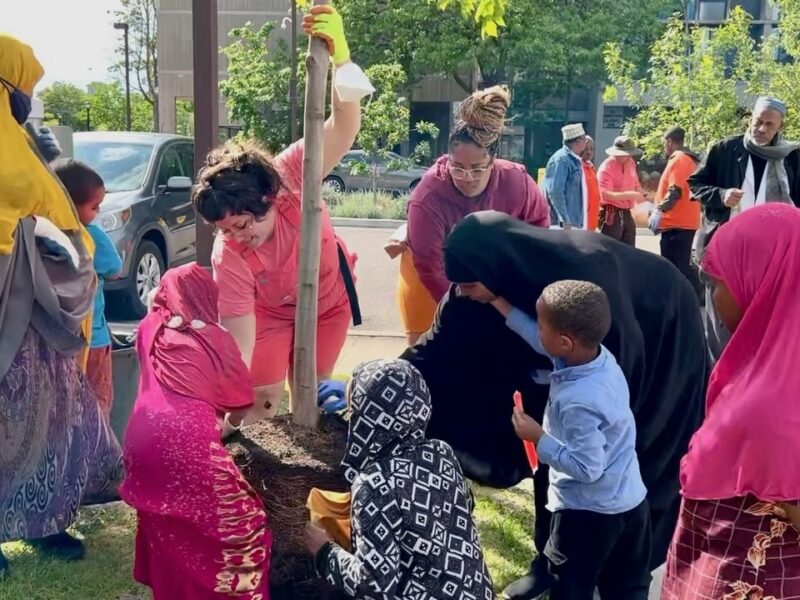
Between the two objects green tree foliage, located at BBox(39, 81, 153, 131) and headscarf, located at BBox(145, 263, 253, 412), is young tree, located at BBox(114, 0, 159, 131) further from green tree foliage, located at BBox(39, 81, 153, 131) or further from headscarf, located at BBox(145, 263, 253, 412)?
headscarf, located at BBox(145, 263, 253, 412)

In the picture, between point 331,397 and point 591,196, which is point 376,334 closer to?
point 591,196

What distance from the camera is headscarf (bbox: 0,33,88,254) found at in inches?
110

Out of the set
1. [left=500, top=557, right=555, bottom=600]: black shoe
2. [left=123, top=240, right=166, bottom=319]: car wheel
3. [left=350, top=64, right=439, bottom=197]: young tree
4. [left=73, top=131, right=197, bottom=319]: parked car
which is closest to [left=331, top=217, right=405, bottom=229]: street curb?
[left=350, top=64, right=439, bottom=197]: young tree

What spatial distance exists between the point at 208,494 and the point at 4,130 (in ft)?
4.67

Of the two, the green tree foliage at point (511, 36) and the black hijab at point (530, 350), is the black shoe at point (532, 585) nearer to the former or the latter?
the black hijab at point (530, 350)

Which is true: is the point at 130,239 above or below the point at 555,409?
below

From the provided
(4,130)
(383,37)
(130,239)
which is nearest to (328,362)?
(4,130)

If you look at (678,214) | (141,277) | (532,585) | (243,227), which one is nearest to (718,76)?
(678,214)

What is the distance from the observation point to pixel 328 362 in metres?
3.45

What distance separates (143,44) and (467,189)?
1322 inches

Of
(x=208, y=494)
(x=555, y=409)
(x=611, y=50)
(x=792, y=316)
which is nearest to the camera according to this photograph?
(x=792, y=316)

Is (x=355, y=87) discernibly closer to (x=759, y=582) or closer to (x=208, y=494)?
(x=208, y=494)

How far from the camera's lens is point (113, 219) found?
775cm

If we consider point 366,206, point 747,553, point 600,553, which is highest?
point 747,553
